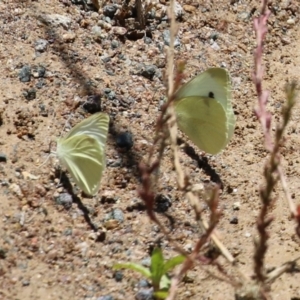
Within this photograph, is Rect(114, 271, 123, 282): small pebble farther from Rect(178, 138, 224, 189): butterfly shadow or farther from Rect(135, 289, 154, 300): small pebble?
Rect(178, 138, 224, 189): butterfly shadow

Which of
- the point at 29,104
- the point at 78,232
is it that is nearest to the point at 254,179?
the point at 78,232

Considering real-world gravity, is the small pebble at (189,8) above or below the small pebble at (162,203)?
above

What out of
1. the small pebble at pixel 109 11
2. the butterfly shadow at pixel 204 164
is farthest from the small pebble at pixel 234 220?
the small pebble at pixel 109 11

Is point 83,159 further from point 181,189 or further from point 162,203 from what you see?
point 181,189

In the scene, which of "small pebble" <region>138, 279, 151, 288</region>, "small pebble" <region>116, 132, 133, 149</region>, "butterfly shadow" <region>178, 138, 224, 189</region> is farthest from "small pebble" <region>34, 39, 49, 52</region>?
"small pebble" <region>138, 279, 151, 288</region>

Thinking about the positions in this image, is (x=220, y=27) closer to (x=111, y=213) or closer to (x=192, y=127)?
(x=192, y=127)

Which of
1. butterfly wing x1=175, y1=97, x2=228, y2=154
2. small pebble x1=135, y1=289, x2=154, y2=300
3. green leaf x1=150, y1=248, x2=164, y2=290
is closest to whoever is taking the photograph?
green leaf x1=150, y1=248, x2=164, y2=290

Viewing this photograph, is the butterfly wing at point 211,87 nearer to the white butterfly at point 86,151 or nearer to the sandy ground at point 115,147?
the sandy ground at point 115,147
